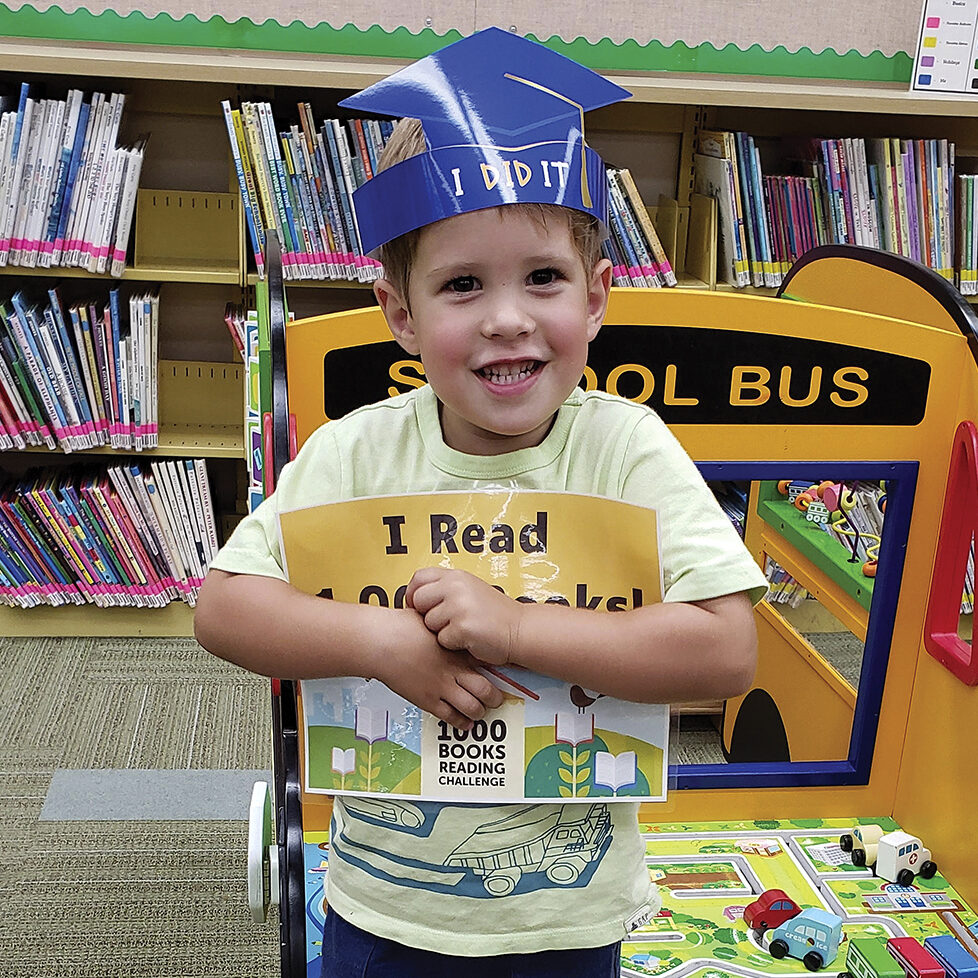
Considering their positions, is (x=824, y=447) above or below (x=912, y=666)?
above

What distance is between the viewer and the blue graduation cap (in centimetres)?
73

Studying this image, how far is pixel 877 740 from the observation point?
1.65 metres

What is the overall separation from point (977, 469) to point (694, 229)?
62.6 inches

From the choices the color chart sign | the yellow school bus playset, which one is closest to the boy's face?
the yellow school bus playset

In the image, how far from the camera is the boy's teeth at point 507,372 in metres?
0.74

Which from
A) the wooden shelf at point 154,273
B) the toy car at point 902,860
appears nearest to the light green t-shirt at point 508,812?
the toy car at point 902,860

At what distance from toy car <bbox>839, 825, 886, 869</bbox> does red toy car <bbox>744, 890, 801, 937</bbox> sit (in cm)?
16

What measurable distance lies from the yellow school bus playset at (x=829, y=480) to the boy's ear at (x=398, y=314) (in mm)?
485

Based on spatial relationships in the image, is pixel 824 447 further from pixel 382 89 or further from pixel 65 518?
pixel 65 518

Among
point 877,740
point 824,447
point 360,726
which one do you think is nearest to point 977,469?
point 824,447

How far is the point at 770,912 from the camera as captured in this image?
143 cm

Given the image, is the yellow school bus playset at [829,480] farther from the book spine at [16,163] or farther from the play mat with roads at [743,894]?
the book spine at [16,163]

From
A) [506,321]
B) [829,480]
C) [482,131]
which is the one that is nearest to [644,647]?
[506,321]

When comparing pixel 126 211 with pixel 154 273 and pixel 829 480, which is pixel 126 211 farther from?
pixel 829 480
